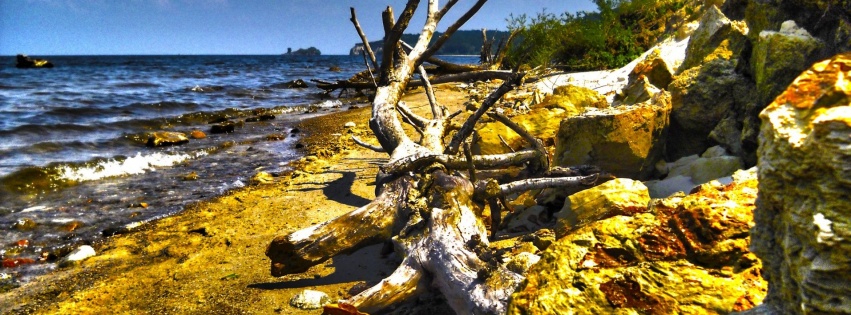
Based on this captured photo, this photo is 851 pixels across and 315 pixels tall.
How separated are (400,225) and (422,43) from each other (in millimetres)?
3760

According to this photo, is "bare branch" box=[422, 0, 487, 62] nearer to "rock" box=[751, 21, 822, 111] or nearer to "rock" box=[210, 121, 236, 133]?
"rock" box=[751, 21, 822, 111]

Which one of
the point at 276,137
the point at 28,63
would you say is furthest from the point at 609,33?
the point at 28,63

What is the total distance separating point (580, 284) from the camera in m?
1.79

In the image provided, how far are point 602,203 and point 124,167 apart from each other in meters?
7.33

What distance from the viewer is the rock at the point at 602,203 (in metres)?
3.03

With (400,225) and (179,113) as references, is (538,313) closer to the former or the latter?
(400,225)

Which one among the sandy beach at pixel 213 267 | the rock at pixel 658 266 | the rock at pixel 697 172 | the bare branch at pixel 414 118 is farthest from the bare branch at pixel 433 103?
the rock at pixel 658 266

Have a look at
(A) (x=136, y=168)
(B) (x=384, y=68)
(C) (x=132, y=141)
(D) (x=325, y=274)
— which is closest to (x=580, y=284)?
(D) (x=325, y=274)

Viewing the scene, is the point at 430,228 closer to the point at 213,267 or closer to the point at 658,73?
the point at 213,267

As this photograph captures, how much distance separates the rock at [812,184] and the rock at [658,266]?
42cm

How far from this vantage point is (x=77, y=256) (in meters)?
4.25

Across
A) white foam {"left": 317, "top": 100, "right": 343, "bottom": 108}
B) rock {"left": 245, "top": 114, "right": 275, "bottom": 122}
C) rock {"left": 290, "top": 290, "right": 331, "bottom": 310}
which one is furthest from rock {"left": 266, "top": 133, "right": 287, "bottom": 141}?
rock {"left": 290, "top": 290, "right": 331, "bottom": 310}

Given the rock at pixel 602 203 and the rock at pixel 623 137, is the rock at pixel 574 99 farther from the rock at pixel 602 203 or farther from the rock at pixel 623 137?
the rock at pixel 602 203

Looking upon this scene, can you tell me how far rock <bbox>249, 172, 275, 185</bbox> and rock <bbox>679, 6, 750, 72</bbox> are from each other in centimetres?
546
